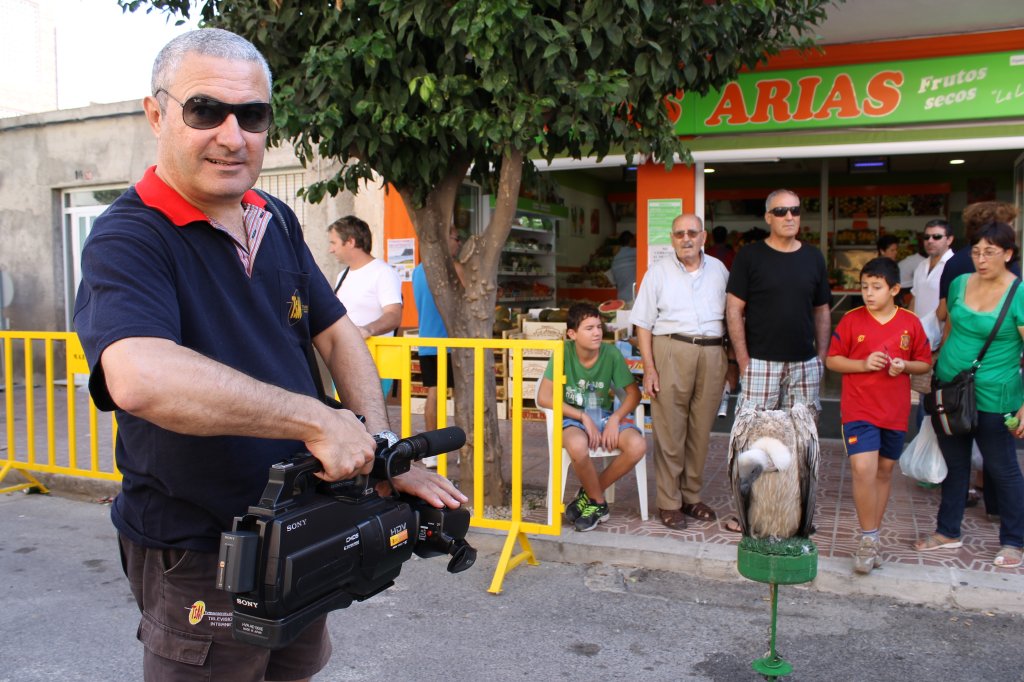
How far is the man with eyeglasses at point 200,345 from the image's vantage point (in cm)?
154

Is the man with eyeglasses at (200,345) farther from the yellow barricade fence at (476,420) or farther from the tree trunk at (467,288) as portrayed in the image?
the tree trunk at (467,288)

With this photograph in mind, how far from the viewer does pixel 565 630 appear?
418cm

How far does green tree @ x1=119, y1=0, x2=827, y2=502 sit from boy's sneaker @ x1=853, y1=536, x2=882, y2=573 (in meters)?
2.35

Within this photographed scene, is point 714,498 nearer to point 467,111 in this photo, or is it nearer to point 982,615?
point 982,615

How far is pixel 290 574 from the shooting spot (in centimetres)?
149

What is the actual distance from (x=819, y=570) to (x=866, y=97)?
5116 millimetres

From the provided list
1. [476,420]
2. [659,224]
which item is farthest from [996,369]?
[659,224]

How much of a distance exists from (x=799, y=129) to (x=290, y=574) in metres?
7.77

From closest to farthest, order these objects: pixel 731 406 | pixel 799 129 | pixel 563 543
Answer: pixel 563 543
pixel 799 129
pixel 731 406

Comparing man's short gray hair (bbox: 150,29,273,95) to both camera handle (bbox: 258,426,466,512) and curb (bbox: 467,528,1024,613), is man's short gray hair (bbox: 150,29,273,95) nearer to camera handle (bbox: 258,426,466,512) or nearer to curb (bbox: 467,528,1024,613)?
camera handle (bbox: 258,426,466,512)

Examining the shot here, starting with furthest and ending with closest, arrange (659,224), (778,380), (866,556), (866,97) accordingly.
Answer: (659,224), (866,97), (778,380), (866,556)

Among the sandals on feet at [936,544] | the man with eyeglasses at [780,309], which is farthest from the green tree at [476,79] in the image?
the sandals on feet at [936,544]

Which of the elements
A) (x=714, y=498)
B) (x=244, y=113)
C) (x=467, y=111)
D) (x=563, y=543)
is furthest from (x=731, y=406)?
(x=244, y=113)

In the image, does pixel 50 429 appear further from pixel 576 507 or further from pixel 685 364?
pixel 685 364
